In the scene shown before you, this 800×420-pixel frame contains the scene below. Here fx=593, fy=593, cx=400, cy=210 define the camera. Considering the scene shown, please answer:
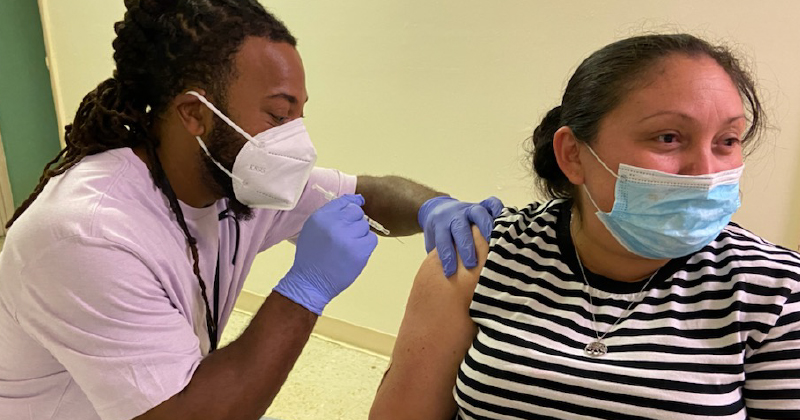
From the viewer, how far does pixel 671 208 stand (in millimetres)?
989

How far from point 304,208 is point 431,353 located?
2.23 feet

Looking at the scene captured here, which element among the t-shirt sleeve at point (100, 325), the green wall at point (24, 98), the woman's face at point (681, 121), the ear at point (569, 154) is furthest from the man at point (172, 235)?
the green wall at point (24, 98)

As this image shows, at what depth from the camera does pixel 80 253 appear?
1.05m

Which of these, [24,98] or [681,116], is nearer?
[681,116]

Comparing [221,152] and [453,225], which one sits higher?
[221,152]

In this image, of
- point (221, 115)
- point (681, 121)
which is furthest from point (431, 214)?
point (681, 121)

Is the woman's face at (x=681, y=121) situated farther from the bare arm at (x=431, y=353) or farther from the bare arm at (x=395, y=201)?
the bare arm at (x=395, y=201)

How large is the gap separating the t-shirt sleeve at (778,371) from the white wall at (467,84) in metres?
0.99

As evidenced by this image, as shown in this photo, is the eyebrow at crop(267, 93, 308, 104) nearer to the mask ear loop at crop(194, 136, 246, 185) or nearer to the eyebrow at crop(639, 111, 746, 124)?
the mask ear loop at crop(194, 136, 246, 185)

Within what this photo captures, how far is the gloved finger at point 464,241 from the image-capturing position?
1.19m

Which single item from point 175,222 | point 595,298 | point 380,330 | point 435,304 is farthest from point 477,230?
point 380,330

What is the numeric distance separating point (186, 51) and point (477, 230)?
2.39 ft

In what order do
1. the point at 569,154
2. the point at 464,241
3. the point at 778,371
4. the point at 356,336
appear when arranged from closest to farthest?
the point at 778,371
the point at 569,154
the point at 464,241
the point at 356,336

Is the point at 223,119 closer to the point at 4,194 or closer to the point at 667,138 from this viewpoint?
the point at 667,138
